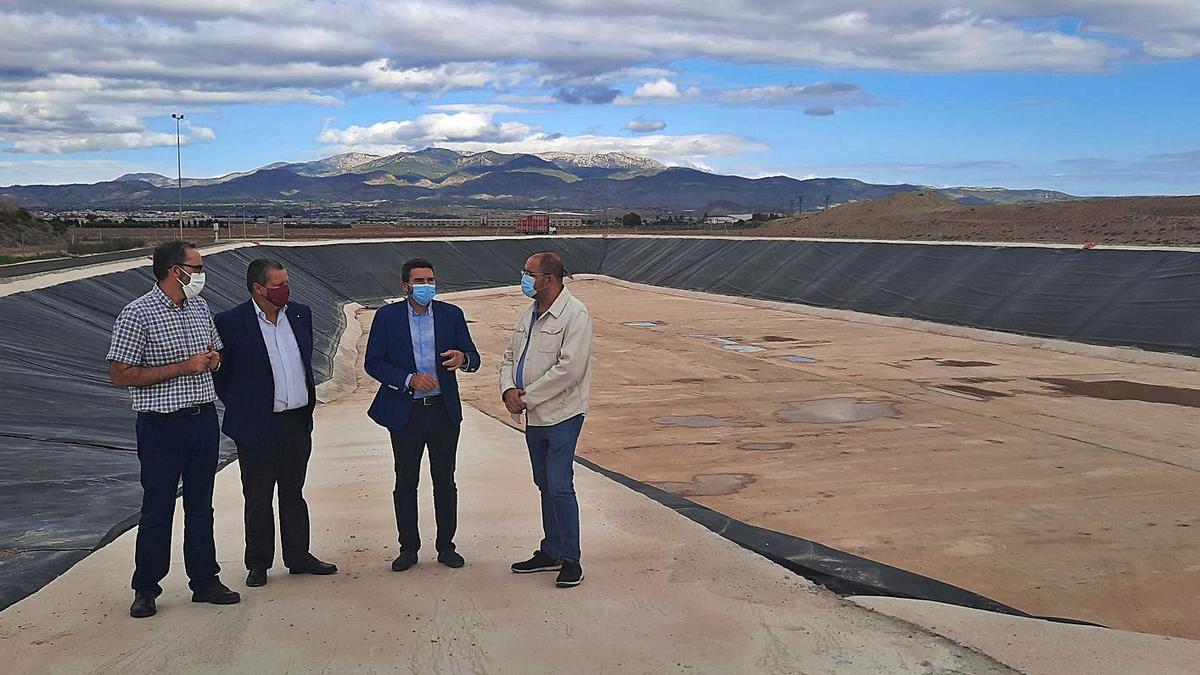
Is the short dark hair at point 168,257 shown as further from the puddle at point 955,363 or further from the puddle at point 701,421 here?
the puddle at point 955,363

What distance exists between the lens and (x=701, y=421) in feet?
57.2

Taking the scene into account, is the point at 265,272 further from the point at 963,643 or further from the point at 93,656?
the point at 963,643

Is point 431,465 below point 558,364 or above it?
below

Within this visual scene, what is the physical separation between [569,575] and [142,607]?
7.69 ft

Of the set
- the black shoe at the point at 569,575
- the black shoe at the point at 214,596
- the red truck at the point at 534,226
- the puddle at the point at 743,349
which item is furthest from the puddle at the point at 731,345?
the red truck at the point at 534,226

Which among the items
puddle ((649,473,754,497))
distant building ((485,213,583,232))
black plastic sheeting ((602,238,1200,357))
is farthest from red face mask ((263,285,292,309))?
distant building ((485,213,583,232))

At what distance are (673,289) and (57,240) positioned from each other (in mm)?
33448

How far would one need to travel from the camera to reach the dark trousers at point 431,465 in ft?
21.8

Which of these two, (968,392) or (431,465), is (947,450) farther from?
(431,465)

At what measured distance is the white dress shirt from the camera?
628 centimetres

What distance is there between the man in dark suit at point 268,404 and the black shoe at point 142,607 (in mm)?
734

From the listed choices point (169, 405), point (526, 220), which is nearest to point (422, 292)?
point (169, 405)

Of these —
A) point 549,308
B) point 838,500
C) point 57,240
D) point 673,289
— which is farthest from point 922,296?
point 57,240

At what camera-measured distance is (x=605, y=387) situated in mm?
21594
